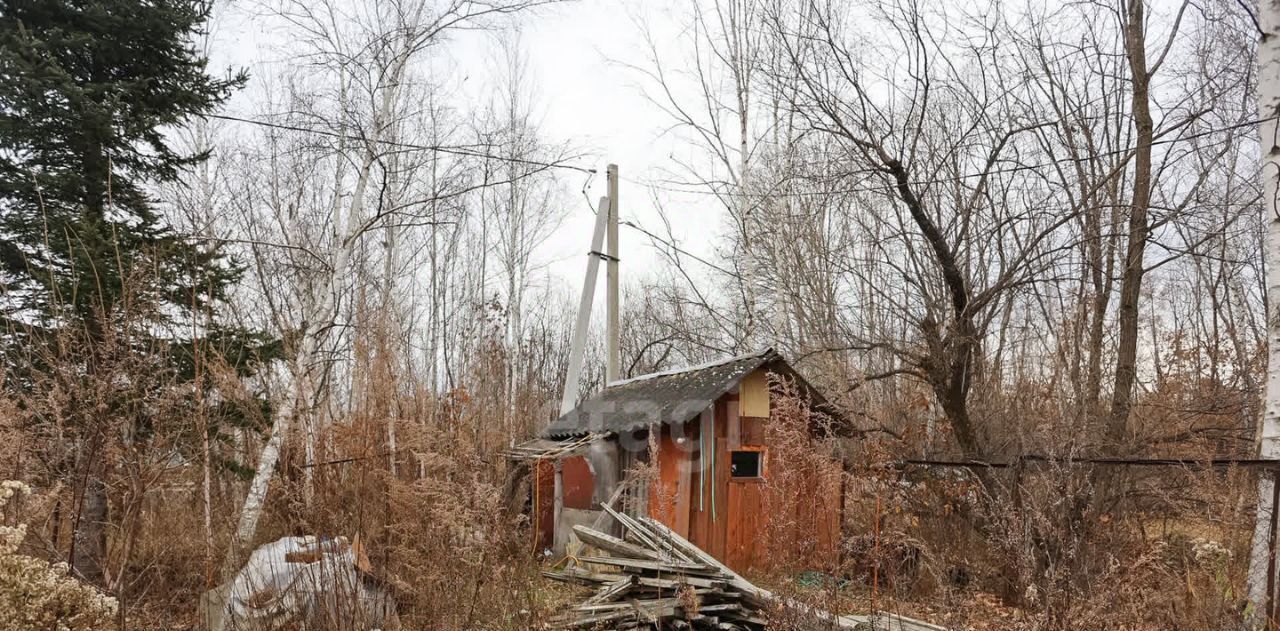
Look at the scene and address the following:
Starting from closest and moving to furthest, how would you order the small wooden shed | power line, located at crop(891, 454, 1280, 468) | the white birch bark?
power line, located at crop(891, 454, 1280, 468) < the white birch bark < the small wooden shed

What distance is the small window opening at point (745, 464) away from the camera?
10.0m

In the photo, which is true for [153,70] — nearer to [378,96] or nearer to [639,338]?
[378,96]

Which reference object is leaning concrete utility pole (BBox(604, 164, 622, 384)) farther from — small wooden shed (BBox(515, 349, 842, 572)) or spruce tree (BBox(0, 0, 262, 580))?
spruce tree (BBox(0, 0, 262, 580))

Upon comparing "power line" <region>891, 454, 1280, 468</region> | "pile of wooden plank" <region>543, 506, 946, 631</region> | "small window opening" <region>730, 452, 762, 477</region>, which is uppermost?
"power line" <region>891, 454, 1280, 468</region>

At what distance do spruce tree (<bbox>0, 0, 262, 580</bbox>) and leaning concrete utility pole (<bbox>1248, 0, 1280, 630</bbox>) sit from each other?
840 cm

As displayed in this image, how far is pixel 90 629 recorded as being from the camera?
4047 millimetres

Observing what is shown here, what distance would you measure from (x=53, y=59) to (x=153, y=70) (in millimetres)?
1159

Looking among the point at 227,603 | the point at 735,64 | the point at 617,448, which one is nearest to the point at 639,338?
the point at 735,64

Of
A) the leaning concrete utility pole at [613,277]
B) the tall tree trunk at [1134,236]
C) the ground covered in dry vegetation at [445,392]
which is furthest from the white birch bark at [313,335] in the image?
the tall tree trunk at [1134,236]

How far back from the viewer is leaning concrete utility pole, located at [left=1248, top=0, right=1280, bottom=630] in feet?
15.7

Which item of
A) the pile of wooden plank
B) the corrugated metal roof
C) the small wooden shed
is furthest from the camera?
the small wooden shed

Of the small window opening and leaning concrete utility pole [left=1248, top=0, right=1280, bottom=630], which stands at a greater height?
leaning concrete utility pole [left=1248, top=0, right=1280, bottom=630]

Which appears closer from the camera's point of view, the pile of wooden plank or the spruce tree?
the pile of wooden plank

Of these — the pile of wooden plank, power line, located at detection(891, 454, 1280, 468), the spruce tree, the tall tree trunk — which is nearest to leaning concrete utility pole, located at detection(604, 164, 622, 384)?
the pile of wooden plank
